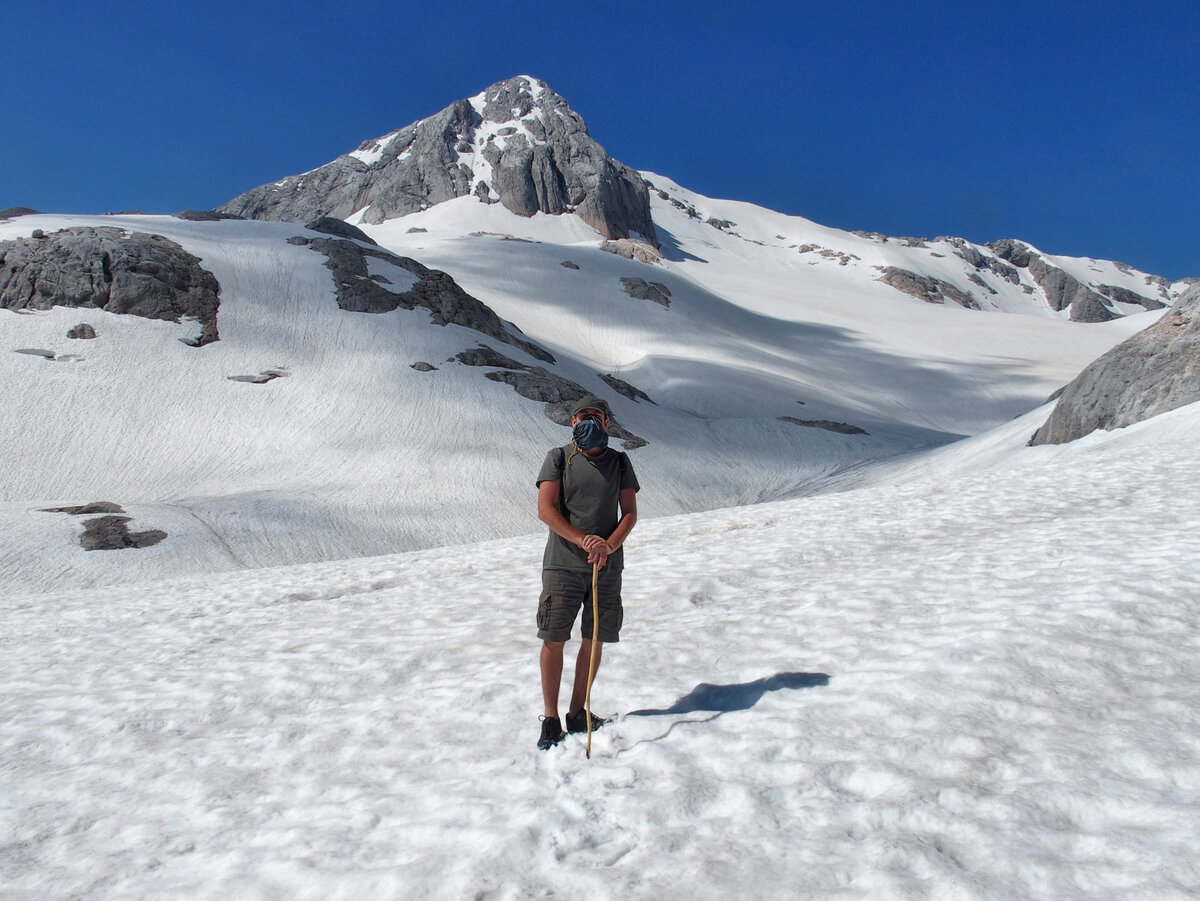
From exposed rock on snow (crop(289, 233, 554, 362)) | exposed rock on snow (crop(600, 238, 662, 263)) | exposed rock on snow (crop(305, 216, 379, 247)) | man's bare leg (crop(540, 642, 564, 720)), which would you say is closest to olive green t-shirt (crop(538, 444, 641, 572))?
→ man's bare leg (crop(540, 642, 564, 720))

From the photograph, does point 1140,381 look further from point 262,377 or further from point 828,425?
point 262,377

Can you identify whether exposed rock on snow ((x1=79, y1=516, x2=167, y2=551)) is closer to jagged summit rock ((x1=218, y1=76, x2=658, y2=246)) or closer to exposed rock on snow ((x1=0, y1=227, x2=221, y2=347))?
exposed rock on snow ((x1=0, y1=227, x2=221, y2=347))

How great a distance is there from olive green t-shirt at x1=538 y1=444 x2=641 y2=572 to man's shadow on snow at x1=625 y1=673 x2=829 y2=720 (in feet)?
4.59

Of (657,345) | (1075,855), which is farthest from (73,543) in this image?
(657,345)

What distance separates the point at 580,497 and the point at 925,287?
15860 cm

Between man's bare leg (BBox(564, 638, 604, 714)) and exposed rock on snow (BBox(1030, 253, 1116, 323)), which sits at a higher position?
exposed rock on snow (BBox(1030, 253, 1116, 323))

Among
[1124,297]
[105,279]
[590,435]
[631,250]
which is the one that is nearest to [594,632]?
[590,435]

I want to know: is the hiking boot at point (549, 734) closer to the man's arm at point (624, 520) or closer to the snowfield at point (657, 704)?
the snowfield at point (657, 704)

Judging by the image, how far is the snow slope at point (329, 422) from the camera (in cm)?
2277

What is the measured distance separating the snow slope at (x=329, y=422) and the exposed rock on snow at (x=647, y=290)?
984 cm

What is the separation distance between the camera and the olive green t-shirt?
18.1 ft

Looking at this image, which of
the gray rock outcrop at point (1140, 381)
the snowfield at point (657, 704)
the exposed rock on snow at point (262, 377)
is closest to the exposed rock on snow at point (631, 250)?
the exposed rock on snow at point (262, 377)

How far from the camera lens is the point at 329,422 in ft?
105

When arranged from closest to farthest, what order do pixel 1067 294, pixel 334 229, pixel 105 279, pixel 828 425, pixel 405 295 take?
pixel 105 279
pixel 405 295
pixel 828 425
pixel 334 229
pixel 1067 294
